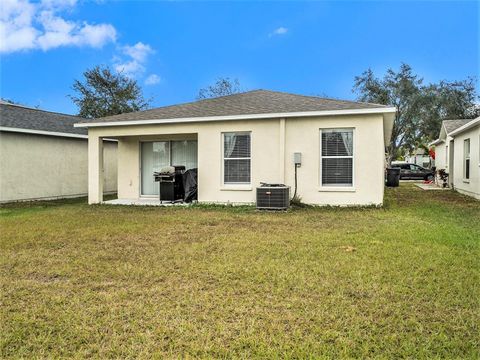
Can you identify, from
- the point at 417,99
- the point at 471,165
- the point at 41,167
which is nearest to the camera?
the point at 41,167

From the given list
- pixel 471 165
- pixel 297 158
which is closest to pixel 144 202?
pixel 297 158

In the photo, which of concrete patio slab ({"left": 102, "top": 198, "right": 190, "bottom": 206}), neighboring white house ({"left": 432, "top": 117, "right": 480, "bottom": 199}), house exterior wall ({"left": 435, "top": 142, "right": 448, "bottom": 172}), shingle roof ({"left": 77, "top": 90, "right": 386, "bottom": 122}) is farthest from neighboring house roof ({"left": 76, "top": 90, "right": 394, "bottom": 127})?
house exterior wall ({"left": 435, "top": 142, "right": 448, "bottom": 172})

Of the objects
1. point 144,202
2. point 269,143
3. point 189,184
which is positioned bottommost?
point 144,202

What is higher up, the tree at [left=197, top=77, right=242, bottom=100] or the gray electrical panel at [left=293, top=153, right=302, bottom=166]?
the tree at [left=197, top=77, right=242, bottom=100]

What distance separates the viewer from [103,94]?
31.2 metres

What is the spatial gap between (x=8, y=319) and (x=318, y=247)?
13.0 ft

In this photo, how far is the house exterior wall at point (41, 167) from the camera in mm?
12570

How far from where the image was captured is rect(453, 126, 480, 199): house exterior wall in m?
13.3

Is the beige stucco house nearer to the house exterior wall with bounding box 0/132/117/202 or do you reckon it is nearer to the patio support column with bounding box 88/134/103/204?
the patio support column with bounding box 88/134/103/204

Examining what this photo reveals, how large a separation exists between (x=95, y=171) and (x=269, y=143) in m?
5.95

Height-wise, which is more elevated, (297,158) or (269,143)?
(269,143)

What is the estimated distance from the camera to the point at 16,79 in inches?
926

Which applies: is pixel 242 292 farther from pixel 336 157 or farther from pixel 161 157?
pixel 161 157

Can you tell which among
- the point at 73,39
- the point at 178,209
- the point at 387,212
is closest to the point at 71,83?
the point at 73,39
